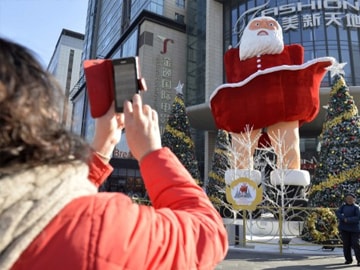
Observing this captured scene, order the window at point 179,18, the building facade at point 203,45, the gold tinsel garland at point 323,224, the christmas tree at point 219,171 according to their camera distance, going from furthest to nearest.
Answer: the window at point 179,18 → the building facade at point 203,45 → the christmas tree at point 219,171 → the gold tinsel garland at point 323,224

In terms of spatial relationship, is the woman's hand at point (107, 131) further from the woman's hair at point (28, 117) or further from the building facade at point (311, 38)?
the building facade at point (311, 38)

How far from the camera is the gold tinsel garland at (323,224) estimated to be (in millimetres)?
8734

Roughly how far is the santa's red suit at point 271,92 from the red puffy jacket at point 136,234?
37.9 ft

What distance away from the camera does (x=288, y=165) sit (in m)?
12.4

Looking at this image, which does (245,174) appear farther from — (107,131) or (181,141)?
(107,131)

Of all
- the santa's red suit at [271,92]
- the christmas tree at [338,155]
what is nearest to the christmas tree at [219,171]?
the santa's red suit at [271,92]

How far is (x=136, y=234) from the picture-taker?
32.2 inches

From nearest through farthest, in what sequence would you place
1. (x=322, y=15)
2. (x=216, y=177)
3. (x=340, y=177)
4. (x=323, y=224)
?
(x=323, y=224) < (x=340, y=177) < (x=216, y=177) < (x=322, y=15)

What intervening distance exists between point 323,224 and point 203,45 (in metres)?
26.3

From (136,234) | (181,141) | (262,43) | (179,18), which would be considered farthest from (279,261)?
(179,18)

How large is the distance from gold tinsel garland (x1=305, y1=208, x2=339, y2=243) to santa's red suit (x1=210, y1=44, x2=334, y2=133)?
13.7 ft

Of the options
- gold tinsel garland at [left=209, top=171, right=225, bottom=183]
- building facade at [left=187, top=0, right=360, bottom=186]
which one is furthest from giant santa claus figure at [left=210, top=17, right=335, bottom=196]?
building facade at [left=187, top=0, right=360, bottom=186]

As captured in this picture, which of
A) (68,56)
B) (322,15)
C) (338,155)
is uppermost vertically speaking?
(68,56)

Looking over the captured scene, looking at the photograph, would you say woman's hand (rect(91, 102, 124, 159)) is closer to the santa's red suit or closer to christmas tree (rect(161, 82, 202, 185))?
the santa's red suit
